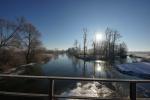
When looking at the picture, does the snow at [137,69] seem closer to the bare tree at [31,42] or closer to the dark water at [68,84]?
the dark water at [68,84]

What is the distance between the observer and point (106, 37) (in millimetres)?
46000

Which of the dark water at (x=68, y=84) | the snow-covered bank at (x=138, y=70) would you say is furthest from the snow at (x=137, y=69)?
the dark water at (x=68, y=84)

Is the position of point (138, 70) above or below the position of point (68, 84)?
above

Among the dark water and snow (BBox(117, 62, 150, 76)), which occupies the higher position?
snow (BBox(117, 62, 150, 76))

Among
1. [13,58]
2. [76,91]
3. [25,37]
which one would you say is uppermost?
[25,37]

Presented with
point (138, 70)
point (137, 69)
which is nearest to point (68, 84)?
point (138, 70)

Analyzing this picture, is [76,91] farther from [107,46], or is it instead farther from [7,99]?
[107,46]

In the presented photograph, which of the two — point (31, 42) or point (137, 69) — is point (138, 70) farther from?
point (31, 42)

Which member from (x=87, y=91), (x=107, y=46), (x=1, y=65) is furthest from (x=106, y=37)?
(x=87, y=91)

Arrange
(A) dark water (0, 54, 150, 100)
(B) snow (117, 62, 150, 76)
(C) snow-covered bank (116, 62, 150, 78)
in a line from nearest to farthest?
(A) dark water (0, 54, 150, 100) < (C) snow-covered bank (116, 62, 150, 78) < (B) snow (117, 62, 150, 76)

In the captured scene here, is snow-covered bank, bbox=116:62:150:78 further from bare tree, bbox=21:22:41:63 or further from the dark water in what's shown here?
bare tree, bbox=21:22:41:63

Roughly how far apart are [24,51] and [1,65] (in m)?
10.4

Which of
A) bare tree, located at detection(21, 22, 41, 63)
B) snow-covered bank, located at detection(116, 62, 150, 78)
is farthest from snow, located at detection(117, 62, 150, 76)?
bare tree, located at detection(21, 22, 41, 63)

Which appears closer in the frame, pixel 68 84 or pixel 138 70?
pixel 68 84
